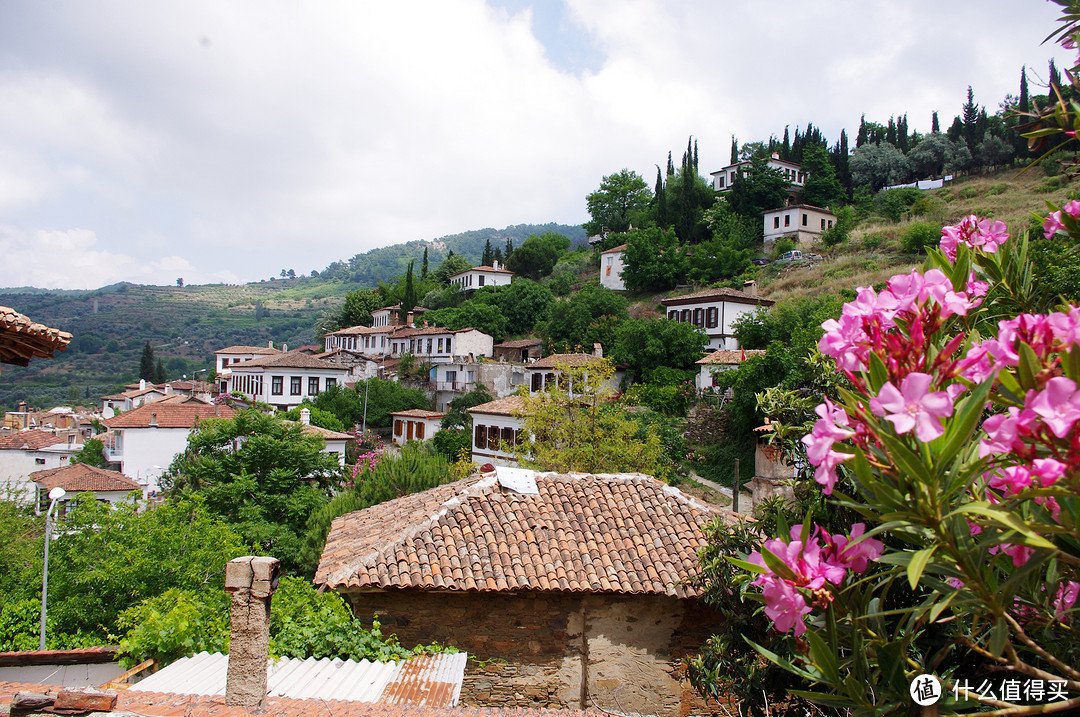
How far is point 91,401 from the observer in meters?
87.3

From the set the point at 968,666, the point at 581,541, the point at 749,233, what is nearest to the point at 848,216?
the point at 749,233

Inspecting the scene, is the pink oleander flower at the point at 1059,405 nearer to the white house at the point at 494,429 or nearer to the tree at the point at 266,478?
the tree at the point at 266,478

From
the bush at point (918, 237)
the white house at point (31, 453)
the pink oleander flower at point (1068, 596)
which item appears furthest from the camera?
the white house at point (31, 453)

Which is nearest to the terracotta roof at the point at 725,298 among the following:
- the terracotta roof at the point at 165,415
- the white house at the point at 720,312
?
the white house at the point at 720,312

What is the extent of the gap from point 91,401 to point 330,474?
85386mm

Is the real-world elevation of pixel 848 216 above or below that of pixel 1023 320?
above

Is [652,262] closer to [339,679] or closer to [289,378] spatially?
[289,378]

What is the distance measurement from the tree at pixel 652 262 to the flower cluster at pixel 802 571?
50023 millimetres

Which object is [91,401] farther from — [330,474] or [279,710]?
[279,710]

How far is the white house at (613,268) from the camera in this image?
55.4 m

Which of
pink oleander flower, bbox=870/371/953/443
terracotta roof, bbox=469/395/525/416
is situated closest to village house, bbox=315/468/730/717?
pink oleander flower, bbox=870/371/953/443

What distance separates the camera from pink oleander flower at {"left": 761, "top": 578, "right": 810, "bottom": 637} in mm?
1958

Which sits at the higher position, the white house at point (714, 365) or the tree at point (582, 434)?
the white house at point (714, 365)

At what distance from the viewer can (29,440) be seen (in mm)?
42938
